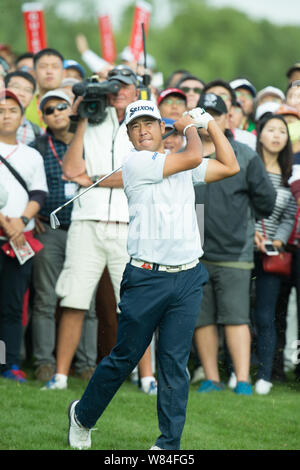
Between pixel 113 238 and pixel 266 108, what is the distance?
2700 millimetres

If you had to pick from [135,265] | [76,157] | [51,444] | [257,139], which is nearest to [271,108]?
[257,139]

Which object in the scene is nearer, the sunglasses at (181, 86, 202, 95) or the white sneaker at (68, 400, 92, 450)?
the white sneaker at (68, 400, 92, 450)

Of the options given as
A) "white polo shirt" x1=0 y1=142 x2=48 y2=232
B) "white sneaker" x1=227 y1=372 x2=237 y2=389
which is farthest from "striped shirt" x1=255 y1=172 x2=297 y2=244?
"white polo shirt" x1=0 y1=142 x2=48 y2=232

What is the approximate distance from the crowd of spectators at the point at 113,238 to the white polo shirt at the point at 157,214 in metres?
1.52

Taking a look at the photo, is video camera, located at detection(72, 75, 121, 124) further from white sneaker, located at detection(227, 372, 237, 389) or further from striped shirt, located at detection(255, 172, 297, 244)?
white sneaker, located at detection(227, 372, 237, 389)

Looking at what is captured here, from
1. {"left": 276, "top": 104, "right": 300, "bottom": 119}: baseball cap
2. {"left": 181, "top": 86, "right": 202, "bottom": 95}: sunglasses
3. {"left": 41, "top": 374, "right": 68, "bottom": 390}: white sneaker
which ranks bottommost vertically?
{"left": 41, "top": 374, "right": 68, "bottom": 390}: white sneaker

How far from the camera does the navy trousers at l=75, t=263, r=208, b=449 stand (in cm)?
516

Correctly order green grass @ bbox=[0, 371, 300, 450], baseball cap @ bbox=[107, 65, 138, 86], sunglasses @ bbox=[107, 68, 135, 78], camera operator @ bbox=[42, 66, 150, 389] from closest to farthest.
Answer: green grass @ bbox=[0, 371, 300, 450], camera operator @ bbox=[42, 66, 150, 389], baseball cap @ bbox=[107, 65, 138, 86], sunglasses @ bbox=[107, 68, 135, 78]

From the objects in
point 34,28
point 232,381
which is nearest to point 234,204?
point 232,381

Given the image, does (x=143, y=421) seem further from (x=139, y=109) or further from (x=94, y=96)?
(x=94, y=96)

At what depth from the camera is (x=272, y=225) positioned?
7.93m

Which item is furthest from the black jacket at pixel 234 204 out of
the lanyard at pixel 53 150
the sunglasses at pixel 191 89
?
the sunglasses at pixel 191 89

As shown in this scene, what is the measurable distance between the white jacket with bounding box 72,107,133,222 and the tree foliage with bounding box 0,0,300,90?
43.7 metres
